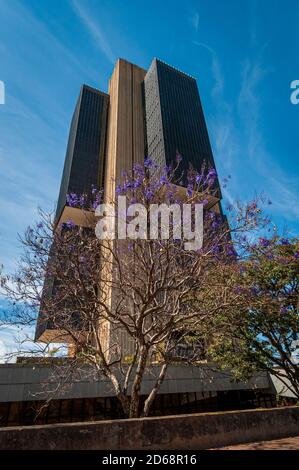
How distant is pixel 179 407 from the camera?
826 inches

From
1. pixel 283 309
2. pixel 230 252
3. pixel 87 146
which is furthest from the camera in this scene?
pixel 87 146

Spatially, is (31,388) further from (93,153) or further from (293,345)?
(93,153)

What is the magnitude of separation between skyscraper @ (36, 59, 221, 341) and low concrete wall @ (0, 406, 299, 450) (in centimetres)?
4264

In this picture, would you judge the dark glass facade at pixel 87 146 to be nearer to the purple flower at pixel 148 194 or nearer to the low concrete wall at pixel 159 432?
the purple flower at pixel 148 194

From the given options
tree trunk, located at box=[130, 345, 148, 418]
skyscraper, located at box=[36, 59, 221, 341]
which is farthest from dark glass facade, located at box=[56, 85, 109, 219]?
tree trunk, located at box=[130, 345, 148, 418]

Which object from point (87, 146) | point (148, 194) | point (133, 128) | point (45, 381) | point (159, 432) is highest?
point (133, 128)

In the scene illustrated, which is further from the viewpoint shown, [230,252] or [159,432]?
[230,252]

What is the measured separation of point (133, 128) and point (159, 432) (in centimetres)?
5440

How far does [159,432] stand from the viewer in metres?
5.56

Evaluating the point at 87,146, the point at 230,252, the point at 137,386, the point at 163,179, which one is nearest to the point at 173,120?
the point at 87,146

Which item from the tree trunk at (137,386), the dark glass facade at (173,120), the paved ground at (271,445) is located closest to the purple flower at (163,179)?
the tree trunk at (137,386)

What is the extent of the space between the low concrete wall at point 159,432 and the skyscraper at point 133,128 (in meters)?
42.6

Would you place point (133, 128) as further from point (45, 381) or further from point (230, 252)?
point (230, 252)

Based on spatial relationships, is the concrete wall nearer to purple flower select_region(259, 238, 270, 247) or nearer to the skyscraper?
purple flower select_region(259, 238, 270, 247)
